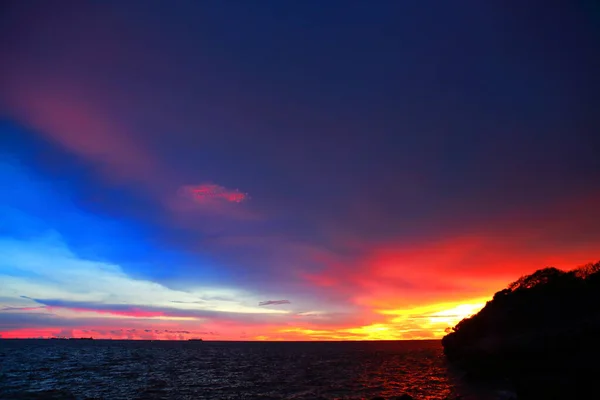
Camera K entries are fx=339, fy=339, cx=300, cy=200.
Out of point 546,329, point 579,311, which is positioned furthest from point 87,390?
point 579,311

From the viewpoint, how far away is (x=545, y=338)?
4441 cm

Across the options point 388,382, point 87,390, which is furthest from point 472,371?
point 87,390

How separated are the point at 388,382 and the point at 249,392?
23803mm

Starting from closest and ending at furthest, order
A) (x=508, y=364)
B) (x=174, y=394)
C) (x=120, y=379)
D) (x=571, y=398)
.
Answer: (x=571, y=398) < (x=174, y=394) < (x=508, y=364) < (x=120, y=379)

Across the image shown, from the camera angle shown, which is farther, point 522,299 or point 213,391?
point 522,299

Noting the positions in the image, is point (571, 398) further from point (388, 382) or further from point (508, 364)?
point (388, 382)

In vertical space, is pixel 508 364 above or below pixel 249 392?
above

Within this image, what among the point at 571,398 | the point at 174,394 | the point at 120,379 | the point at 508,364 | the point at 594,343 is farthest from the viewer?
the point at 120,379

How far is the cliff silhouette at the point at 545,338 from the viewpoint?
36094 millimetres

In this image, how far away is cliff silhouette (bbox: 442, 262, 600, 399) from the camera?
36094 millimetres

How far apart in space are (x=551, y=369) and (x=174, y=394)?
48.2 m

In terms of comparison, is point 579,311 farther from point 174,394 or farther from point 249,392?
point 174,394

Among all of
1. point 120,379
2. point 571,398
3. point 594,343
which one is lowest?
point 120,379

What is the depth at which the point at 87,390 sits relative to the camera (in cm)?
4859
